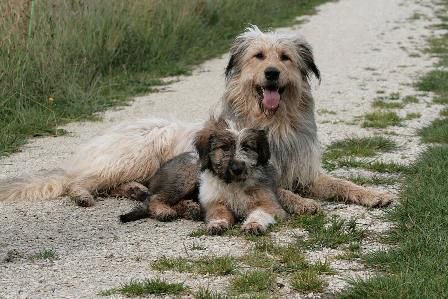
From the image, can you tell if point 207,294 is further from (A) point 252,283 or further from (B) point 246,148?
(B) point 246,148

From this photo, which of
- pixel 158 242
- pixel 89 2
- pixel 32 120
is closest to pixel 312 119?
pixel 158 242

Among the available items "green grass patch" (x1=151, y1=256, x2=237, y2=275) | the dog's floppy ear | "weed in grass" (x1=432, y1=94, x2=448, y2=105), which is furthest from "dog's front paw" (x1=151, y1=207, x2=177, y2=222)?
"weed in grass" (x1=432, y1=94, x2=448, y2=105)

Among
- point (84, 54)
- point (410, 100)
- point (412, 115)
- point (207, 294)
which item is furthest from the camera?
point (84, 54)

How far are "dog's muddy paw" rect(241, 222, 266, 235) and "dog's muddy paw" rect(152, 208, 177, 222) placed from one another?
681mm

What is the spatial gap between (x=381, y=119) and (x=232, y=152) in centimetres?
428

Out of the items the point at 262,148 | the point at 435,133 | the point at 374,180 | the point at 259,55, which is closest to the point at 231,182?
the point at 262,148

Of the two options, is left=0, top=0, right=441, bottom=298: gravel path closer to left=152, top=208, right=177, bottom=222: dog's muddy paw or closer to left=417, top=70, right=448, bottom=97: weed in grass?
left=152, top=208, right=177, bottom=222: dog's muddy paw

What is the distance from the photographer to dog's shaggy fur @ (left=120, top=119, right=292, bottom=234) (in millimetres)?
5367

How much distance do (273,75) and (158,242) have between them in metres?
1.61

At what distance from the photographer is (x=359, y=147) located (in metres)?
7.87

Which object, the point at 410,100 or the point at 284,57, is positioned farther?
the point at 410,100

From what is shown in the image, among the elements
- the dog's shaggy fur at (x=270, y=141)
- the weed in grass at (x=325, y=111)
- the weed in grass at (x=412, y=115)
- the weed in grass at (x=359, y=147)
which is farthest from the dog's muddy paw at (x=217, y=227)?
the weed in grass at (x=325, y=111)

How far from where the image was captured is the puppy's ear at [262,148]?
5516mm

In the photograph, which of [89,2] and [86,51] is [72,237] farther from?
[89,2]
